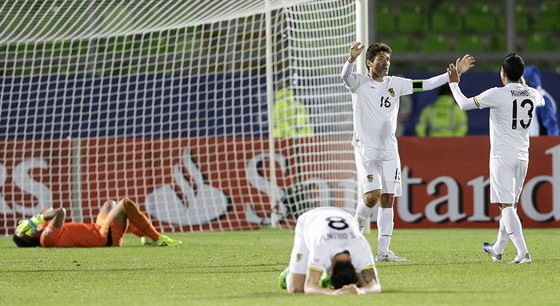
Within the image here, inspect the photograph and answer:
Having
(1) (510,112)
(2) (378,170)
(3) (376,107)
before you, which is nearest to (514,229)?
(1) (510,112)

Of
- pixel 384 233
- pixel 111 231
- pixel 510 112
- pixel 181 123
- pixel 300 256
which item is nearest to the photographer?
pixel 300 256

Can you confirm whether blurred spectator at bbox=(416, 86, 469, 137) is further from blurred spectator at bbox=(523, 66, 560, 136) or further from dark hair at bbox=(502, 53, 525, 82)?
dark hair at bbox=(502, 53, 525, 82)

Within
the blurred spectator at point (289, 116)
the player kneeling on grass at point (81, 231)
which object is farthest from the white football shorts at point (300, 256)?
the blurred spectator at point (289, 116)

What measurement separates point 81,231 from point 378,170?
398 centimetres

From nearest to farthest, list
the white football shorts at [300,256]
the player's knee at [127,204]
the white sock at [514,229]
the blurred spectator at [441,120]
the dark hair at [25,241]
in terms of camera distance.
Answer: the white football shorts at [300,256] < the white sock at [514,229] < the player's knee at [127,204] < the dark hair at [25,241] < the blurred spectator at [441,120]

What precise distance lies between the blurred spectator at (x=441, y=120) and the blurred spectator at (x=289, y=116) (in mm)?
3671

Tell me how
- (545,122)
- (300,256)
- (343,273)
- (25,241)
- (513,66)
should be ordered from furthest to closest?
(545,122), (25,241), (513,66), (300,256), (343,273)

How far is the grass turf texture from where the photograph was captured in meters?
7.59

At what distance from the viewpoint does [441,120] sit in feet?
66.0

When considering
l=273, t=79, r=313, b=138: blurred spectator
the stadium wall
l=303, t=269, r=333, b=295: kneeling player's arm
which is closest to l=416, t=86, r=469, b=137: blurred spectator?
the stadium wall

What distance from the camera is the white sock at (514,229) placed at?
1024 centimetres

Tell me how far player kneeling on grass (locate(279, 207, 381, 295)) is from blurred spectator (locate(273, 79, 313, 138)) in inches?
329

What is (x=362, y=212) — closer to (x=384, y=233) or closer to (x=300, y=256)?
(x=384, y=233)

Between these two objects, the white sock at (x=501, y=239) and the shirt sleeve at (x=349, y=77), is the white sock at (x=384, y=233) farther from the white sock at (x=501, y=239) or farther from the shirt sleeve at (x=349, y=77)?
the shirt sleeve at (x=349, y=77)
